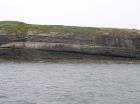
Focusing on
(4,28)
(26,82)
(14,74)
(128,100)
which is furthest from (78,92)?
(4,28)

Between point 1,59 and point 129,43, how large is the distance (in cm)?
2454

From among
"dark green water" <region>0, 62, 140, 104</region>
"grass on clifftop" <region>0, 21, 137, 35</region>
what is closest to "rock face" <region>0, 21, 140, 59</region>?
"grass on clifftop" <region>0, 21, 137, 35</region>

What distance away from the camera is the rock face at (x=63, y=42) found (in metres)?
71.9

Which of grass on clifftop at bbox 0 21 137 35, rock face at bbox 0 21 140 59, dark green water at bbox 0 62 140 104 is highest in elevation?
grass on clifftop at bbox 0 21 137 35

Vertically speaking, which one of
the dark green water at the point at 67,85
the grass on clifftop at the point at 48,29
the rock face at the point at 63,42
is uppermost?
the grass on clifftop at the point at 48,29

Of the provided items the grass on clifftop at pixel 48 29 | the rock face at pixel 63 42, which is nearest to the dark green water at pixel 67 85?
the rock face at pixel 63 42

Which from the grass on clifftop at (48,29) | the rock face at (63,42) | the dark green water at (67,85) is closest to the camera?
the dark green water at (67,85)

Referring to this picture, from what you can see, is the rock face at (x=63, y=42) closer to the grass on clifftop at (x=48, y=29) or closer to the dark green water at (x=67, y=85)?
the grass on clifftop at (x=48, y=29)

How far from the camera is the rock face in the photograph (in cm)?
7194

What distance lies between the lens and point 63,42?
Answer: 74.3 meters

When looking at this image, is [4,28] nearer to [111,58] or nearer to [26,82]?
[111,58]

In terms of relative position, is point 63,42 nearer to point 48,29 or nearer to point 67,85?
point 48,29

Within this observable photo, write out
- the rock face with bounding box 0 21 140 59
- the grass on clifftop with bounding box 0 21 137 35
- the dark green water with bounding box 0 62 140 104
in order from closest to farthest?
the dark green water with bounding box 0 62 140 104, the rock face with bounding box 0 21 140 59, the grass on clifftop with bounding box 0 21 137 35

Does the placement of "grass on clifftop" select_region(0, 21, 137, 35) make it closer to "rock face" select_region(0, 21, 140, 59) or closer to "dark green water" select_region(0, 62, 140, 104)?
"rock face" select_region(0, 21, 140, 59)
